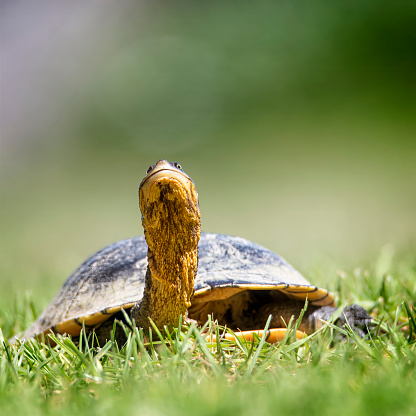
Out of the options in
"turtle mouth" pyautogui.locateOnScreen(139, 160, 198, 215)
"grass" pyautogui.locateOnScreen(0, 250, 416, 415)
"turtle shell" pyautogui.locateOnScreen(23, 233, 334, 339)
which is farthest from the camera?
"turtle shell" pyautogui.locateOnScreen(23, 233, 334, 339)

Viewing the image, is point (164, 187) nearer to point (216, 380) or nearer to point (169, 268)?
point (169, 268)

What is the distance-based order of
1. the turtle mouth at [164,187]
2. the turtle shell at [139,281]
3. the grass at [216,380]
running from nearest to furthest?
1. the grass at [216,380]
2. the turtle mouth at [164,187]
3. the turtle shell at [139,281]

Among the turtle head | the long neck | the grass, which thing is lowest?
the grass

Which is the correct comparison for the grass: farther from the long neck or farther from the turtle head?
the turtle head

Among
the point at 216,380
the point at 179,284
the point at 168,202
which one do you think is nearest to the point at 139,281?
the point at 179,284

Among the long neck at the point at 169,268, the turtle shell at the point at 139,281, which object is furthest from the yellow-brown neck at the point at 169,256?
the turtle shell at the point at 139,281

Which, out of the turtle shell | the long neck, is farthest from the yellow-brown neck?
the turtle shell

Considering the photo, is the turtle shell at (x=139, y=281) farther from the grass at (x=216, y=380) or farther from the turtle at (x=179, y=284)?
the grass at (x=216, y=380)

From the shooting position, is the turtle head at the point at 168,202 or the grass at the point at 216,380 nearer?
the grass at the point at 216,380
